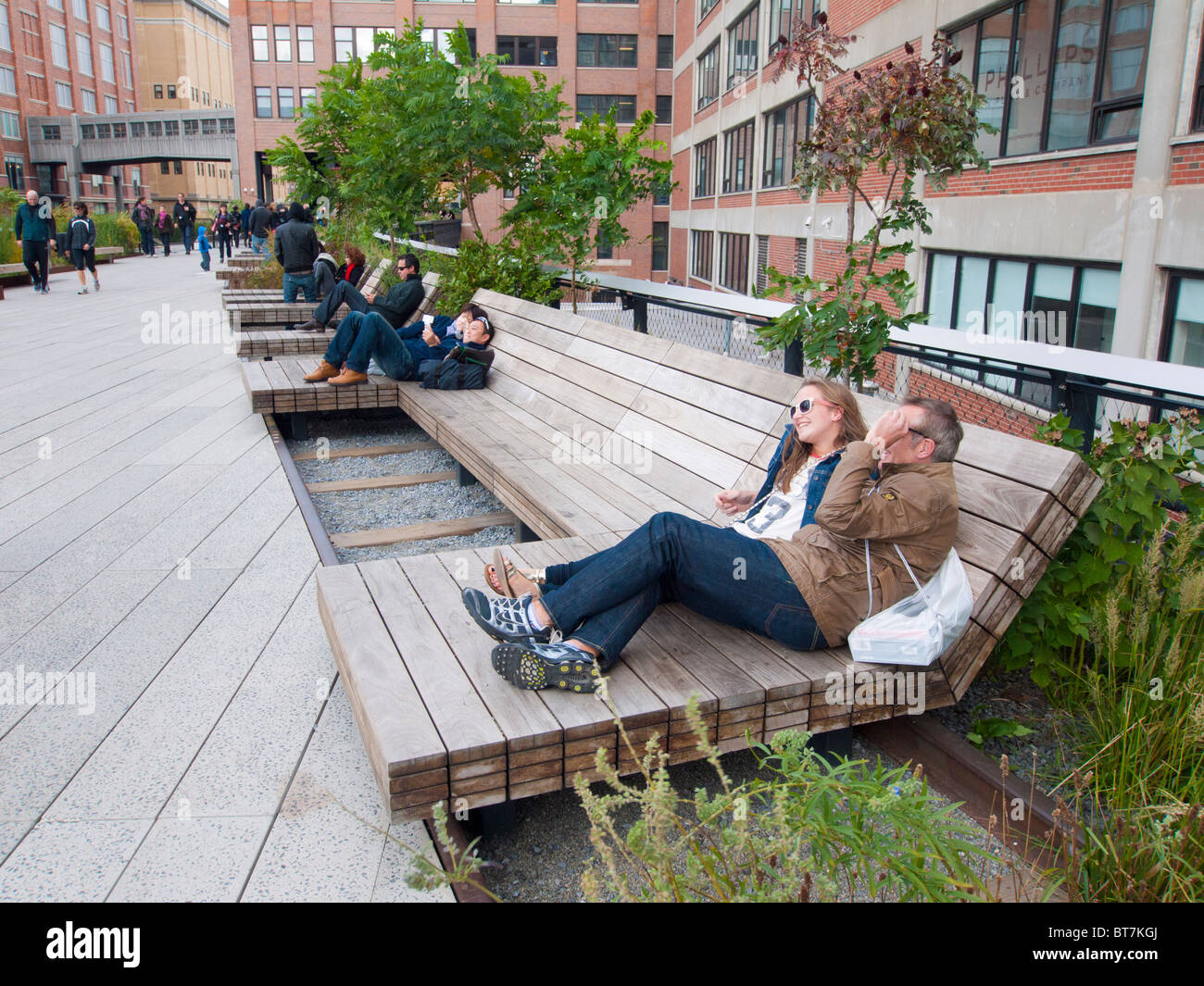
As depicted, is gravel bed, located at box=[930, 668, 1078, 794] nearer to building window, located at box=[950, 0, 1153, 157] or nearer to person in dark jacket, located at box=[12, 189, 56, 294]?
building window, located at box=[950, 0, 1153, 157]

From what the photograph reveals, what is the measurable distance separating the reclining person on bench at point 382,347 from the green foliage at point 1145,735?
17.9 ft

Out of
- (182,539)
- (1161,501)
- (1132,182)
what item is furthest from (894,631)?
(1132,182)

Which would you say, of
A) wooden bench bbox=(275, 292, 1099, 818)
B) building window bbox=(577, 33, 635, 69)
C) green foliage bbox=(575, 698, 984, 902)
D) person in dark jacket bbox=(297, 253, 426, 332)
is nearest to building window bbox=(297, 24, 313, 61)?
building window bbox=(577, 33, 635, 69)

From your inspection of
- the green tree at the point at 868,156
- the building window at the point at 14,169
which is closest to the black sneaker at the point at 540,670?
the green tree at the point at 868,156

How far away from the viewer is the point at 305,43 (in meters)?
53.7

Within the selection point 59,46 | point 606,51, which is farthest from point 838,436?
point 59,46

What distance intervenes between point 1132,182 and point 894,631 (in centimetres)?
1158

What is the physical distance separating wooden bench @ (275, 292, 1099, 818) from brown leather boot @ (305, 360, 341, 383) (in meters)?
3.77

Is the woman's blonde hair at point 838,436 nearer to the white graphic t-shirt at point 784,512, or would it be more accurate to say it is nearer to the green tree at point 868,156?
the white graphic t-shirt at point 784,512

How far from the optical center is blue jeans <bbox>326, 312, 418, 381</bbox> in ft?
25.7

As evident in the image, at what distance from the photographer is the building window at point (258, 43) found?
176 ft

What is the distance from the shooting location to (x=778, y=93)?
27.9 m

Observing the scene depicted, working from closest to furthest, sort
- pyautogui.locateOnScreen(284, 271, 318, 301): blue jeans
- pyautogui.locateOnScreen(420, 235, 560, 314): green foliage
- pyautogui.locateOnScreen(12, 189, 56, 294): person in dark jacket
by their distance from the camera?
pyautogui.locateOnScreen(420, 235, 560, 314): green foliage → pyautogui.locateOnScreen(284, 271, 318, 301): blue jeans → pyautogui.locateOnScreen(12, 189, 56, 294): person in dark jacket

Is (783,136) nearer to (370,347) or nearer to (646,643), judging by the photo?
(370,347)
